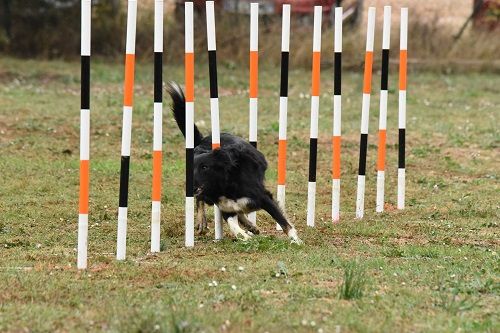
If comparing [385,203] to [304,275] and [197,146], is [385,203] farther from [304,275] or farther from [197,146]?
[304,275]

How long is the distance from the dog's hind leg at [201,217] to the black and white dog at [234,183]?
0.43m

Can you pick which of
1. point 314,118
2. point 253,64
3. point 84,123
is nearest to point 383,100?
point 314,118

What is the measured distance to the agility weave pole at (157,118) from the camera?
7.97 m

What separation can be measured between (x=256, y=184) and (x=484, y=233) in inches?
84.1

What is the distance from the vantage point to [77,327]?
5.86 meters

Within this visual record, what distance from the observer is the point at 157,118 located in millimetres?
8109

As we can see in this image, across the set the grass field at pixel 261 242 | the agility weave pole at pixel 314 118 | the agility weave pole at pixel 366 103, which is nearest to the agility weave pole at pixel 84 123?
the grass field at pixel 261 242

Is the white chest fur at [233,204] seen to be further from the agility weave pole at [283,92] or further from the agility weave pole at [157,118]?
the agility weave pole at [157,118]

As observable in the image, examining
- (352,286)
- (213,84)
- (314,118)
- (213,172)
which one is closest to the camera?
(352,286)

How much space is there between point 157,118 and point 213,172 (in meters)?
0.84

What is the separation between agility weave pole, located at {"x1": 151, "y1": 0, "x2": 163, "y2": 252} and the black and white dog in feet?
1.95

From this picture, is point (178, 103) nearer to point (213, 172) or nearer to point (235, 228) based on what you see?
point (213, 172)

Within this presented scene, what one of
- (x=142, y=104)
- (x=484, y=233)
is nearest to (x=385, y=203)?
(x=484, y=233)

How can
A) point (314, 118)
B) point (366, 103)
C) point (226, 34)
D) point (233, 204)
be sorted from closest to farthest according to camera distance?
1. point (233, 204)
2. point (314, 118)
3. point (366, 103)
4. point (226, 34)
